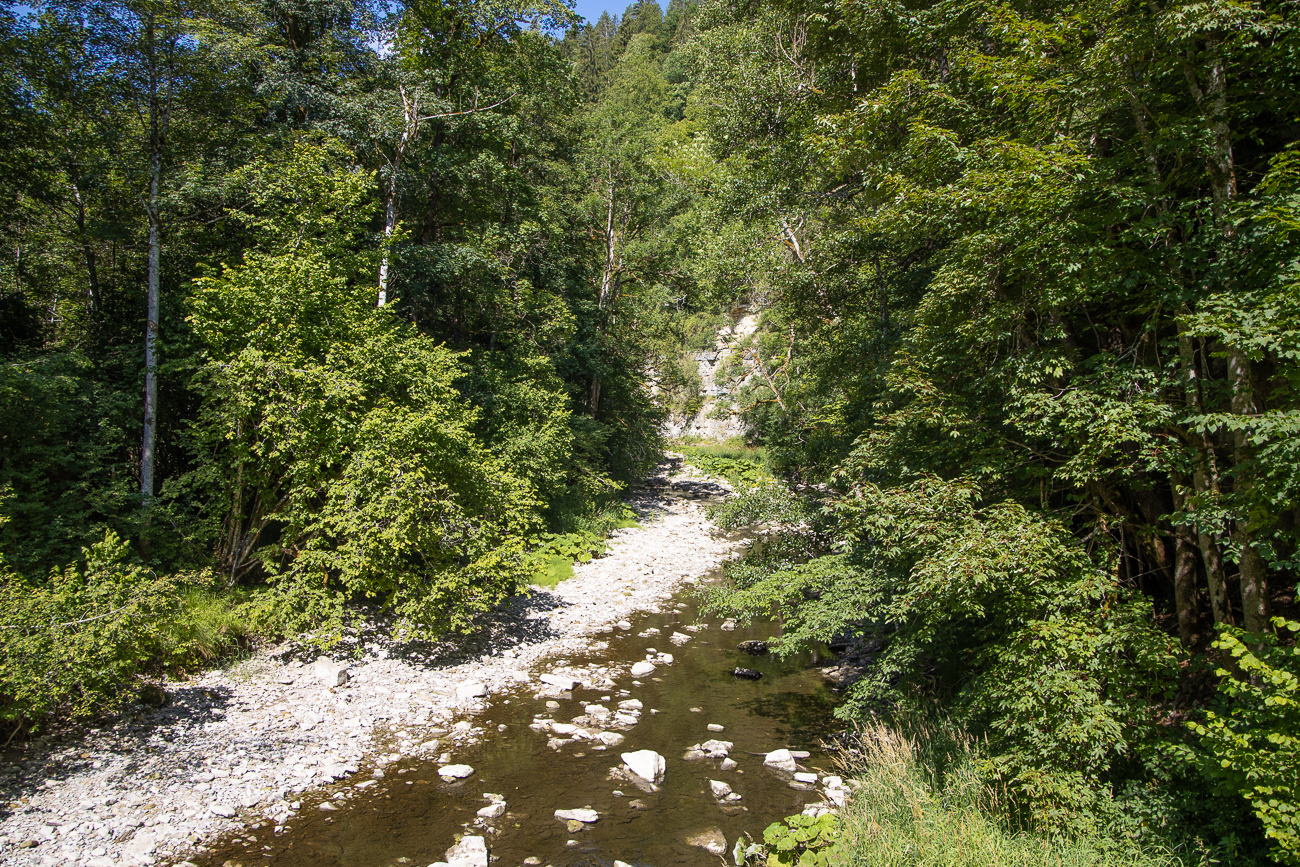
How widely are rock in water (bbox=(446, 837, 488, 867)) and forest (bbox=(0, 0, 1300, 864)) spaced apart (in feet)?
13.9

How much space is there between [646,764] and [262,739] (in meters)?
5.00

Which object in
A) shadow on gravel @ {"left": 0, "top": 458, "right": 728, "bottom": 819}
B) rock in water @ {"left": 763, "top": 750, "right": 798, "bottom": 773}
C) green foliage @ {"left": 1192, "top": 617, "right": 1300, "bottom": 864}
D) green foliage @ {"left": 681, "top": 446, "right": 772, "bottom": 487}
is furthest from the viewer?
green foliage @ {"left": 681, "top": 446, "right": 772, "bottom": 487}

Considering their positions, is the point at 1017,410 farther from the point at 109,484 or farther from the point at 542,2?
the point at 542,2

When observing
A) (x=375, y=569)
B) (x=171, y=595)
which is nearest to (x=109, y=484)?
(x=171, y=595)

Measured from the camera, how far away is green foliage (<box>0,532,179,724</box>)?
654 cm

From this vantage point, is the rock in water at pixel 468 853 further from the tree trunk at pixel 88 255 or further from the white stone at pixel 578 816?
the tree trunk at pixel 88 255

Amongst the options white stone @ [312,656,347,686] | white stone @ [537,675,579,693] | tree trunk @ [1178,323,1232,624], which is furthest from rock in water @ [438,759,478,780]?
tree trunk @ [1178,323,1232,624]

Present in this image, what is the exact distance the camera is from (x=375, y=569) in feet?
34.7

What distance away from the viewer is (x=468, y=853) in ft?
21.7

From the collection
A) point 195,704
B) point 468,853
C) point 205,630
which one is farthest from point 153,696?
point 468,853

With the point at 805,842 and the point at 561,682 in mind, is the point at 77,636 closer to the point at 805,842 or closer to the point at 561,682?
the point at 561,682

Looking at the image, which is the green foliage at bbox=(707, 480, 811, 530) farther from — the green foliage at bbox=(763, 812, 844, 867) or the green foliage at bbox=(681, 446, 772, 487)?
the green foliage at bbox=(681, 446, 772, 487)

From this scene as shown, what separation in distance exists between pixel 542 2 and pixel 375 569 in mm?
14518

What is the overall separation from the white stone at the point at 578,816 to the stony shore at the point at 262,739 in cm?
200
